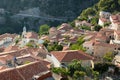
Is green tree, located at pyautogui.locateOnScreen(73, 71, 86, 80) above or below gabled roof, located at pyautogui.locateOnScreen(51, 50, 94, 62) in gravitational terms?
below

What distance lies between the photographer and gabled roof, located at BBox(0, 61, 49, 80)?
2839 cm

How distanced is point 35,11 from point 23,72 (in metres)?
103

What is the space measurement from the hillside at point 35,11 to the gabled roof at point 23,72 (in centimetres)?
8819

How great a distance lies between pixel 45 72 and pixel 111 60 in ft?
44.9

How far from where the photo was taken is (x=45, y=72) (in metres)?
30.1

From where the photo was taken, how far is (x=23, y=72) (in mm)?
29594

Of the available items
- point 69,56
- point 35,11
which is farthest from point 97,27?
point 35,11

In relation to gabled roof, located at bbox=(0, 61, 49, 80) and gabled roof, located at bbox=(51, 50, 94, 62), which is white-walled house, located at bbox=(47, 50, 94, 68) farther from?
gabled roof, located at bbox=(0, 61, 49, 80)

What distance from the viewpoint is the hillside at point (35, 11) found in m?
123

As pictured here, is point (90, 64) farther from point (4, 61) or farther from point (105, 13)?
point (105, 13)

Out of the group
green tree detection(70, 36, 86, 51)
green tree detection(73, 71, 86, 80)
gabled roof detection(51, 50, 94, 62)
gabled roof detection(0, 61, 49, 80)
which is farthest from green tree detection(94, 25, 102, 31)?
gabled roof detection(0, 61, 49, 80)

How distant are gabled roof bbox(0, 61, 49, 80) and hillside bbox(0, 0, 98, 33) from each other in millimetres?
88188

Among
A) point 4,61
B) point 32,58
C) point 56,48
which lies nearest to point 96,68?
point 32,58

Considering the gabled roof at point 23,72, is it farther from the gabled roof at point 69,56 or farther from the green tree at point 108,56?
the green tree at point 108,56
